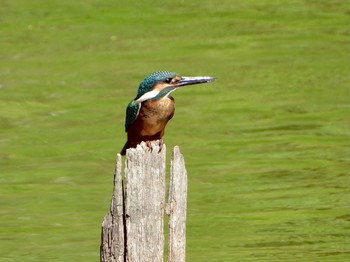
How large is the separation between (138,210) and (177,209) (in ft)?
1.04

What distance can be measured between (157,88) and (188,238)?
14.4ft

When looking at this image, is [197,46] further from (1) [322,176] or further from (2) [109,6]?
(1) [322,176]

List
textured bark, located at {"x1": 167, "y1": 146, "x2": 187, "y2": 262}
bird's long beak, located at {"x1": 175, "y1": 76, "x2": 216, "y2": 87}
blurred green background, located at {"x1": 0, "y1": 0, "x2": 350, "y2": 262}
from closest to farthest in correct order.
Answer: textured bark, located at {"x1": 167, "y1": 146, "x2": 187, "y2": 262} < bird's long beak, located at {"x1": 175, "y1": 76, "x2": 216, "y2": 87} < blurred green background, located at {"x1": 0, "y1": 0, "x2": 350, "y2": 262}

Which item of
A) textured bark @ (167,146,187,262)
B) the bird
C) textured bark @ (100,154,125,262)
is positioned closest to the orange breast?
the bird

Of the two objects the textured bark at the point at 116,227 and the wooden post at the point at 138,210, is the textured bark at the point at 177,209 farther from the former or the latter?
the textured bark at the point at 116,227

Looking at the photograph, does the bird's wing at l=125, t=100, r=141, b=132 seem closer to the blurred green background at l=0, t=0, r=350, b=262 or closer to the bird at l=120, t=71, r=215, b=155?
the bird at l=120, t=71, r=215, b=155

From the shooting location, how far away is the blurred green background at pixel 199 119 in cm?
1164

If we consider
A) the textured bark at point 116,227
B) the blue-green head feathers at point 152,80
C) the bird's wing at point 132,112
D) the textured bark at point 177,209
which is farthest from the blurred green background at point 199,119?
the textured bark at point 116,227

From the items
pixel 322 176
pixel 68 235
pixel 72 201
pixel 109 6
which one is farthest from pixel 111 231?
pixel 109 6

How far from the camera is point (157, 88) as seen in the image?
7.17 m

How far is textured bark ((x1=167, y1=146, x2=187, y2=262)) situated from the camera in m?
6.85

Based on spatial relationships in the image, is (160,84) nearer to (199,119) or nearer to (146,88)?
(146,88)

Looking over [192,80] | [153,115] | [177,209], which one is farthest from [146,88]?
[177,209]

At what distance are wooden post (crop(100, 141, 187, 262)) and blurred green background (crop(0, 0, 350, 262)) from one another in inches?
159
